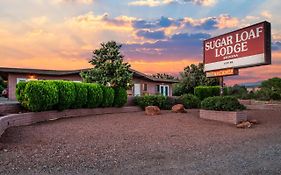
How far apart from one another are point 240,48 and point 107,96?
9624 millimetres

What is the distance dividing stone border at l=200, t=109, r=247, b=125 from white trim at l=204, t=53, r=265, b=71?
20.0 ft

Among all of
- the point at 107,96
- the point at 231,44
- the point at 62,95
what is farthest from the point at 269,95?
the point at 62,95

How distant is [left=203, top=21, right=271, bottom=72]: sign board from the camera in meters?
17.7

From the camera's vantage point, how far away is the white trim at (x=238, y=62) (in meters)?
18.0

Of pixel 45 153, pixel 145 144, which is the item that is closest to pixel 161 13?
pixel 145 144

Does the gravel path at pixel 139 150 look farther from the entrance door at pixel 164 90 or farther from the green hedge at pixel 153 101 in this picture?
the entrance door at pixel 164 90

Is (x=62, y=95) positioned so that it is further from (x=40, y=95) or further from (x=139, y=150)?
(x=139, y=150)

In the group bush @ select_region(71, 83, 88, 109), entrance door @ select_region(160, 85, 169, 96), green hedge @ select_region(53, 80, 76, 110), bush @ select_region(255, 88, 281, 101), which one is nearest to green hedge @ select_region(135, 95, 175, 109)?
bush @ select_region(71, 83, 88, 109)

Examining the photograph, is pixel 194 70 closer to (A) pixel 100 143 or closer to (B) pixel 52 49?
(B) pixel 52 49

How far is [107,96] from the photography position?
17.4 metres

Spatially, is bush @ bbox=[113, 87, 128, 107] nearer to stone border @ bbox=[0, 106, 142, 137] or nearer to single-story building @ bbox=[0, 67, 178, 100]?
stone border @ bbox=[0, 106, 142, 137]

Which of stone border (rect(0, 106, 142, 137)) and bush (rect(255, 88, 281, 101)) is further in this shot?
bush (rect(255, 88, 281, 101))

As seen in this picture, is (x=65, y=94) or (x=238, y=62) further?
(x=238, y=62)

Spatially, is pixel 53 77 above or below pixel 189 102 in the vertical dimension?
above
